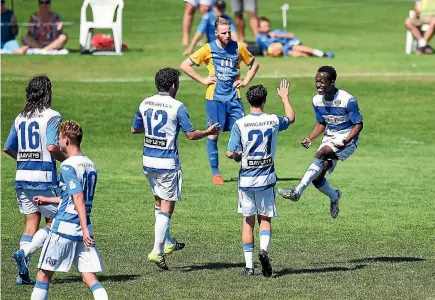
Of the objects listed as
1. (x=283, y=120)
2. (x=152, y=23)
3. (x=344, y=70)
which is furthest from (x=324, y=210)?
(x=152, y=23)

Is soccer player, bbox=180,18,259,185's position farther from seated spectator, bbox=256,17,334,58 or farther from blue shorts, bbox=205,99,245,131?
seated spectator, bbox=256,17,334,58

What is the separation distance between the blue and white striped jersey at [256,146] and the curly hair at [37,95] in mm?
2044

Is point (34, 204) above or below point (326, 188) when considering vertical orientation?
above

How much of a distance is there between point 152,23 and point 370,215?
22070 mm

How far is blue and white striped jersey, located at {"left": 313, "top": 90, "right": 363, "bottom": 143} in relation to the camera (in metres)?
14.4

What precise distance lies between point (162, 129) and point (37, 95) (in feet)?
5.20

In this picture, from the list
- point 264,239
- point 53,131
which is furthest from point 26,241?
point 264,239

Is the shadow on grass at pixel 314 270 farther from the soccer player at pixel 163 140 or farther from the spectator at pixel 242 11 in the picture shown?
the spectator at pixel 242 11

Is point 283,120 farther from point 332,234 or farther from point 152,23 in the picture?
point 152,23

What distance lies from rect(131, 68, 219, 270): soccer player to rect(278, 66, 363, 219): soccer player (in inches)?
69.3

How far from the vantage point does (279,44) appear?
97.1 ft

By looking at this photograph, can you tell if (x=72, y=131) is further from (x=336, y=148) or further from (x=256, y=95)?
(x=336, y=148)

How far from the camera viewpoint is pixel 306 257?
1375cm

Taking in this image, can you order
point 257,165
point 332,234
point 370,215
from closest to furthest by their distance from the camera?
point 257,165
point 332,234
point 370,215
